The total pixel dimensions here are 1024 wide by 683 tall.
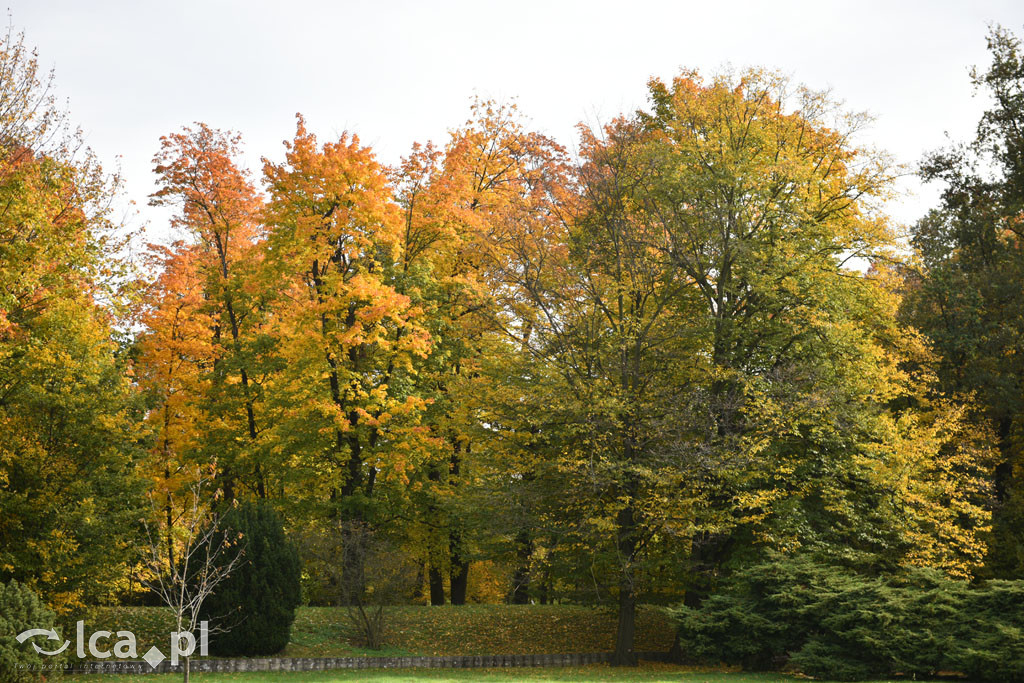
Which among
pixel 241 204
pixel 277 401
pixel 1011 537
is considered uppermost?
pixel 241 204

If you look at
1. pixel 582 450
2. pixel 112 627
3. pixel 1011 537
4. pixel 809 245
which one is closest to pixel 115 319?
pixel 112 627

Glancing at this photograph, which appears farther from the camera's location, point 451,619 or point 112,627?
point 451,619

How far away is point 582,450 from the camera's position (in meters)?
20.3

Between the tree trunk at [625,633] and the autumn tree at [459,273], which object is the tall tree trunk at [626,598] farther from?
the autumn tree at [459,273]

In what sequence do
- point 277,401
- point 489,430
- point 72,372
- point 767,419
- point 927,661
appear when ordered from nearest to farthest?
point 927,661, point 72,372, point 767,419, point 489,430, point 277,401

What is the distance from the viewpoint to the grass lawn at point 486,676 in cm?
1631

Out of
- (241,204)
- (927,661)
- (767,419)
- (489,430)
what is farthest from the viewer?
(241,204)

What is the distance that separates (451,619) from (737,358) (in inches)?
409

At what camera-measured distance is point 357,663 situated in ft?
62.7

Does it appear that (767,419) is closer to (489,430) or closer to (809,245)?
(809,245)

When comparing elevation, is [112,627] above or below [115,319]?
below

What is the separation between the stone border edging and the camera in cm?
1683

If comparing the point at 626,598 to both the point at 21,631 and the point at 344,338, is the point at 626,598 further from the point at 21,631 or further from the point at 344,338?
the point at 21,631

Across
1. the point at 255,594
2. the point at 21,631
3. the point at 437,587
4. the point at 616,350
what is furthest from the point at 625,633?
the point at 21,631
